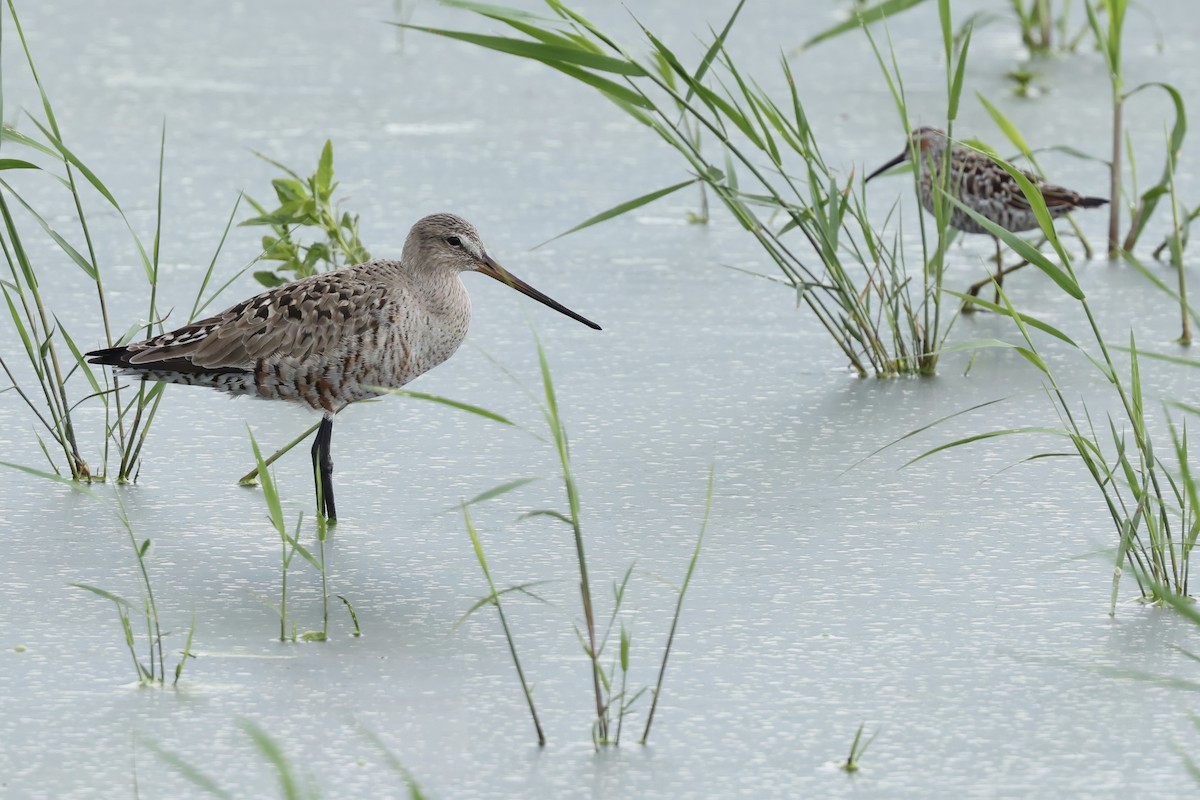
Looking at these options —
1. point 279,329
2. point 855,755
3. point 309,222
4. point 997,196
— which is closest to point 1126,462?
point 855,755

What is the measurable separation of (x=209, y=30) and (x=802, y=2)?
87.2 inches

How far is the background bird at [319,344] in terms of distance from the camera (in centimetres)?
303

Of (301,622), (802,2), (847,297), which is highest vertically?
(802,2)

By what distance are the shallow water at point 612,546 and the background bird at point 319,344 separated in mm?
184

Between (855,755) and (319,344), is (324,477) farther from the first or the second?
(855,755)

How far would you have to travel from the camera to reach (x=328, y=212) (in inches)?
149

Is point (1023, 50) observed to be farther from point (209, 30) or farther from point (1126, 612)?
point (1126, 612)

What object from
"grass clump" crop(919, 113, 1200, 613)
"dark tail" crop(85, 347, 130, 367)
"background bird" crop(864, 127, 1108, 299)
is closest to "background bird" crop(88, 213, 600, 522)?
"dark tail" crop(85, 347, 130, 367)

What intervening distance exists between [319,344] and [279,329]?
3.1 inches

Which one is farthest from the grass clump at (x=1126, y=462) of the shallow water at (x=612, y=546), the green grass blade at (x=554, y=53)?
the green grass blade at (x=554, y=53)

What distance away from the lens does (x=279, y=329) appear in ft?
10.1

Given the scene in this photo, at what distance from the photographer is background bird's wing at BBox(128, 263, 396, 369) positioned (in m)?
3.04

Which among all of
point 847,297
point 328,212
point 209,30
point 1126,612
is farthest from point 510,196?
point 1126,612

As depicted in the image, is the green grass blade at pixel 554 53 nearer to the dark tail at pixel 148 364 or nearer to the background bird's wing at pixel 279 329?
the background bird's wing at pixel 279 329
